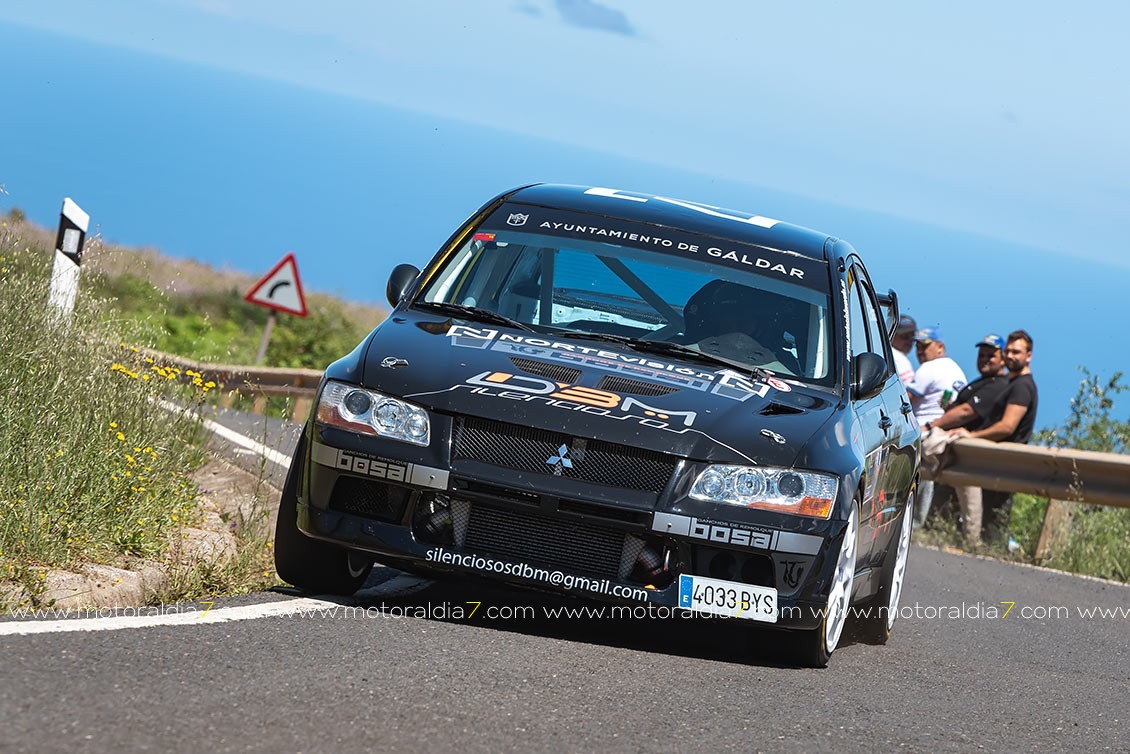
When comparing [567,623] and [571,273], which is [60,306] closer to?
A: [571,273]

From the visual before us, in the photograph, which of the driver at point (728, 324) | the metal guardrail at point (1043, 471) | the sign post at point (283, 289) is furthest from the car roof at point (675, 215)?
the sign post at point (283, 289)

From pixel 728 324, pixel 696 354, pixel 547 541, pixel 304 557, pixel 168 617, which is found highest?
pixel 728 324

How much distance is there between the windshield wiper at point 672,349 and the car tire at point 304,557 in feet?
4.02

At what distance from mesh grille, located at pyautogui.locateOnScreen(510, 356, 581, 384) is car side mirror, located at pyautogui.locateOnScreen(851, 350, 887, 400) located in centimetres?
131

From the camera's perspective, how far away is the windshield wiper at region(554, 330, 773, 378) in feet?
23.1

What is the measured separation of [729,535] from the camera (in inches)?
242

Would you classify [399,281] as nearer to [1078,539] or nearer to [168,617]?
[168,617]

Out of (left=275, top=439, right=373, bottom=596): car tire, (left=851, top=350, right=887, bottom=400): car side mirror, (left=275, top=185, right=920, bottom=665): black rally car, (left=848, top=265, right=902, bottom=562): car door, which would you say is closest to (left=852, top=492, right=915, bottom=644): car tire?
(left=848, top=265, right=902, bottom=562): car door

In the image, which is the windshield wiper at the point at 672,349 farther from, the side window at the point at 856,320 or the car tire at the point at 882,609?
the car tire at the point at 882,609

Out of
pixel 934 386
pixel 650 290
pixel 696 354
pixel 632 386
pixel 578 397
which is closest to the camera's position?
pixel 578 397

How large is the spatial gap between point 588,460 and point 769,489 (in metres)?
0.65

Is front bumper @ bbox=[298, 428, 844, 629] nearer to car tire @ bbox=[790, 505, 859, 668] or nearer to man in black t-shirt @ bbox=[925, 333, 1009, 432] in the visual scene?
car tire @ bbox=[790, 505, 859, 668]

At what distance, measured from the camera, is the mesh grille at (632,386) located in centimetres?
645

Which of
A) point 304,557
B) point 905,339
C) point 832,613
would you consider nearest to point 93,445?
point 304,557
